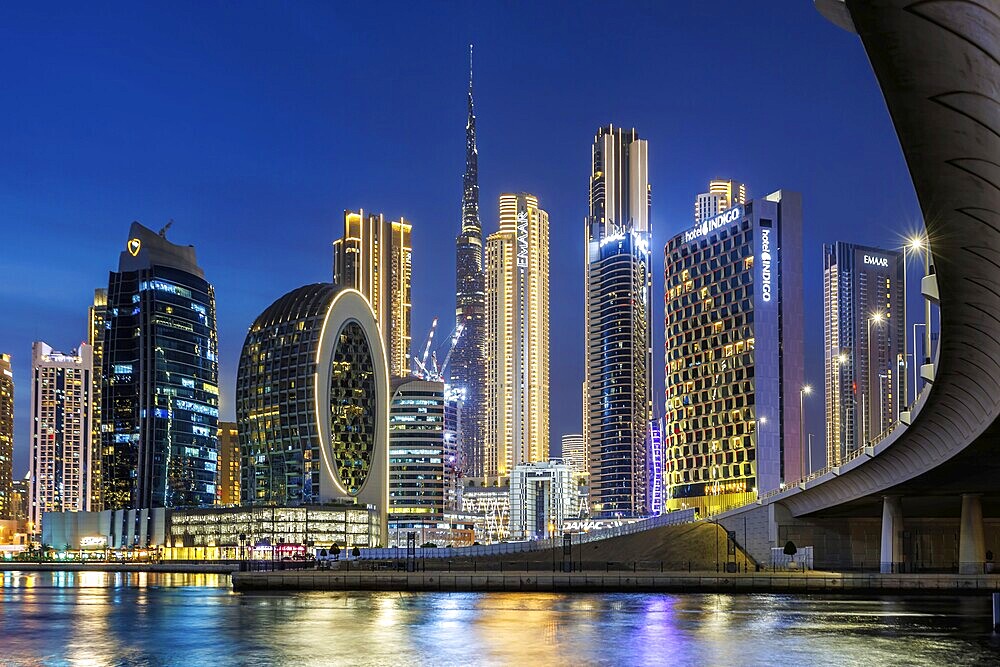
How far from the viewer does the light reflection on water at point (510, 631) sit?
46.2 metres

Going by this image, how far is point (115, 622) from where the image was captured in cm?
6838

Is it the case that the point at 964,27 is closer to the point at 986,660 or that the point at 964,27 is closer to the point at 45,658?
the point at 986,660

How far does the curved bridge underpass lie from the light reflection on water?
31.9ft

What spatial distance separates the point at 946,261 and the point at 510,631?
32.9 metres

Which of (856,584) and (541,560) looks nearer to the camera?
(856,584)

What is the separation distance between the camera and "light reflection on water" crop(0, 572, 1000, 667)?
46.2 m

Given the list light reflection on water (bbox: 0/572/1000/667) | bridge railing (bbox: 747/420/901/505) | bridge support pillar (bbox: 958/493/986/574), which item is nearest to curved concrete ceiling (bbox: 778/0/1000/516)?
light reflection on water (bbox: 0/572/1000/667)

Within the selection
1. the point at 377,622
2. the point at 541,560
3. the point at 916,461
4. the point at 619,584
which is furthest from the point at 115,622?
the point at 541,560

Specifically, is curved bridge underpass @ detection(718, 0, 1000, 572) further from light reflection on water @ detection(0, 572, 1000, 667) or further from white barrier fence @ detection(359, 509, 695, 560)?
white barrier fence @ detection(359, 509, 695, 560)

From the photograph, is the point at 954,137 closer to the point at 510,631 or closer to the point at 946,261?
the point at 946,261

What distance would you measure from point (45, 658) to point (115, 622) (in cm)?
2186

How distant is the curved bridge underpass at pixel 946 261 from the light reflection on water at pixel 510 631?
31.9ft

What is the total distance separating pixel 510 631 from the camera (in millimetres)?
57250

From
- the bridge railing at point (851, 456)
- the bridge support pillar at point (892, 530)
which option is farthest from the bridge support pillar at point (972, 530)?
the bridge railing at point (851, 456)
